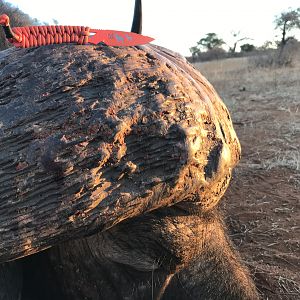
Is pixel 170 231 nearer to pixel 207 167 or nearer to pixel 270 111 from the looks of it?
→ pixel 207 167

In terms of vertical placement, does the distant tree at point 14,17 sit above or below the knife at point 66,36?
above

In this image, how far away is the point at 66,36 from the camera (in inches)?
56.1

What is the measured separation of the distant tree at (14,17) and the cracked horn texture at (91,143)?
1.57 feet

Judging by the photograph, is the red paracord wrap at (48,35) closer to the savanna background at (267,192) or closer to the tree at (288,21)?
the savanna background at (267,192)

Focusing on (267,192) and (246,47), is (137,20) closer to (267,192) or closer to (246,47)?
(267,192)

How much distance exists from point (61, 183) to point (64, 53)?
44 centimetres

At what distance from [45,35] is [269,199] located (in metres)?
3.03

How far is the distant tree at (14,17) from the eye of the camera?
1.93 metres

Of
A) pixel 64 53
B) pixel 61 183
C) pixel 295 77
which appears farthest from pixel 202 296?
pixel 295 77

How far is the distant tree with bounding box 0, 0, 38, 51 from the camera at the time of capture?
6.34 ft

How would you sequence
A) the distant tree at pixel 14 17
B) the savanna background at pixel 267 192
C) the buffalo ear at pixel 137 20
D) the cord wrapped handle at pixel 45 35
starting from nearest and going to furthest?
the cord wrapped handle at pixel 45 35 < the buffalo ear at pixel 137 20 < the distant tree at pixel 14 17 < the savanna background at pixel 267 192

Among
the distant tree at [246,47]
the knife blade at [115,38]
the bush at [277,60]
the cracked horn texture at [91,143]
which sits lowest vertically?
the distant tree at [246,47]

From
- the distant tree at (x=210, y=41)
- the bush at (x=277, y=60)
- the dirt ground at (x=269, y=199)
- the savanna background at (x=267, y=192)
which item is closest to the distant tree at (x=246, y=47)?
the distant tree at (x=210, y=41)

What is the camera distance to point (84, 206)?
4.03 ft
